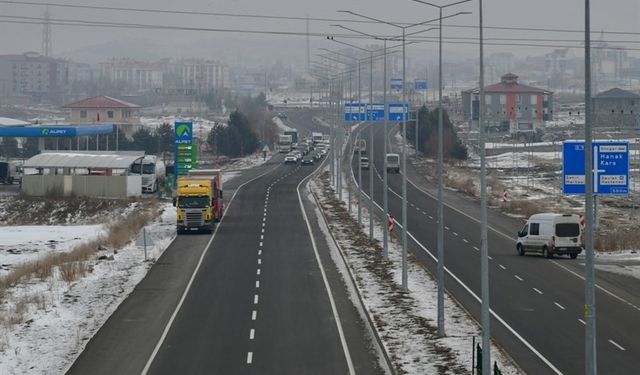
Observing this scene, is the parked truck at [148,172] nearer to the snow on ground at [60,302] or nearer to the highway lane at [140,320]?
the snow on ground at [60,302]

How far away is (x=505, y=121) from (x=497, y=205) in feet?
280

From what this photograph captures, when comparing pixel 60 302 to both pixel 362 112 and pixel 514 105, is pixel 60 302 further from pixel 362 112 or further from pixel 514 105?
pixel 514 105

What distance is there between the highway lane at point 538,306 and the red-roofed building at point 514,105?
10471 cm

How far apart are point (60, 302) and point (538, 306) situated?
1492 centimetres

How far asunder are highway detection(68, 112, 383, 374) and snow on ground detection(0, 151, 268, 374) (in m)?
0.58

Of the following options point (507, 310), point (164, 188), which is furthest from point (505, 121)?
point (507, 310)

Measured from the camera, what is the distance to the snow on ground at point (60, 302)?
3003 centimetres

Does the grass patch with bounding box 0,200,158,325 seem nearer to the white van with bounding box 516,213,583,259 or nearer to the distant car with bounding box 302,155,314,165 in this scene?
the white van with bounding box 516,213,583,259

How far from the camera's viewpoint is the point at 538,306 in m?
37.8

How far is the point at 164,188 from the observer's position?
3738 inches

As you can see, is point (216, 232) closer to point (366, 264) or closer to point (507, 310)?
point (366, 264)

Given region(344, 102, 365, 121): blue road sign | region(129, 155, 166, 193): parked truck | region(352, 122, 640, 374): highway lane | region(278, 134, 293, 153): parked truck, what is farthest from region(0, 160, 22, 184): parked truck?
region(352, 122, 640, 374): highway lane

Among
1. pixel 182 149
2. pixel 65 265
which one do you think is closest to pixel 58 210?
pixel 182 149

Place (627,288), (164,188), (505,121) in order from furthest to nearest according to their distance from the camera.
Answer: (505,121) < (164,188) < (627,288)
